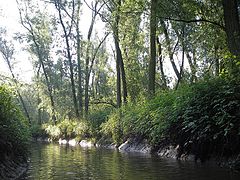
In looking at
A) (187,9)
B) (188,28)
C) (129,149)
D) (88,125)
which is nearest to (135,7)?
(187,9)

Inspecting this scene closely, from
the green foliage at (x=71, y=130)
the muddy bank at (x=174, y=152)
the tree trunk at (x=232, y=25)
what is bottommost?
the muddy bank at (x=174, y=152)

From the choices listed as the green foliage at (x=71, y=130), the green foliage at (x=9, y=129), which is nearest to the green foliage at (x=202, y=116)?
the green foliage at (x=9, y=129)

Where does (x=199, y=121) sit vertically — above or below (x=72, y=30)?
below

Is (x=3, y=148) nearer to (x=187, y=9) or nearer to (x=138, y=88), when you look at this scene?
(x=187, y=9)

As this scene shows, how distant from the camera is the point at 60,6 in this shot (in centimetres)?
3891

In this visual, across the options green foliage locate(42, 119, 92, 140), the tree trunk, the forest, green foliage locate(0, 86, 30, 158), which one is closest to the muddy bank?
the forest

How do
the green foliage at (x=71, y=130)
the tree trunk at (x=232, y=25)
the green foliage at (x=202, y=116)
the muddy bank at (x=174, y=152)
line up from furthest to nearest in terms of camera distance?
the green foliage at (x=71, y=130) < the tree trunk at (x=232, y=25) < the green foliage at (x=202, y=116) < the muddy bank at (x=174, y=152)

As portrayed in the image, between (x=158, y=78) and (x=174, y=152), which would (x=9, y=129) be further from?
(x=158, y=78)

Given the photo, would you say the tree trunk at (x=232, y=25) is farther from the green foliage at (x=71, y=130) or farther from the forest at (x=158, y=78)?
the green foliage at (x=71, y=130)

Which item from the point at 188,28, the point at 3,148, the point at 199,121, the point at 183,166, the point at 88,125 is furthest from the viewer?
the point at 88,125

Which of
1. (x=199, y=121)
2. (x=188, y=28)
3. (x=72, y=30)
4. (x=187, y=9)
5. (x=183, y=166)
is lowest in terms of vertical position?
(x=183, y=166)

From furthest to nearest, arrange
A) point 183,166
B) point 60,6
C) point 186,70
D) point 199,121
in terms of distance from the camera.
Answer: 1. point 60,6
2. point 186,70
3. point 199,121
4. point 183,166

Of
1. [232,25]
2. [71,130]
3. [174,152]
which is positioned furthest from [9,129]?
[71,130]

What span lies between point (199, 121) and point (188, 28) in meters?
15.1
